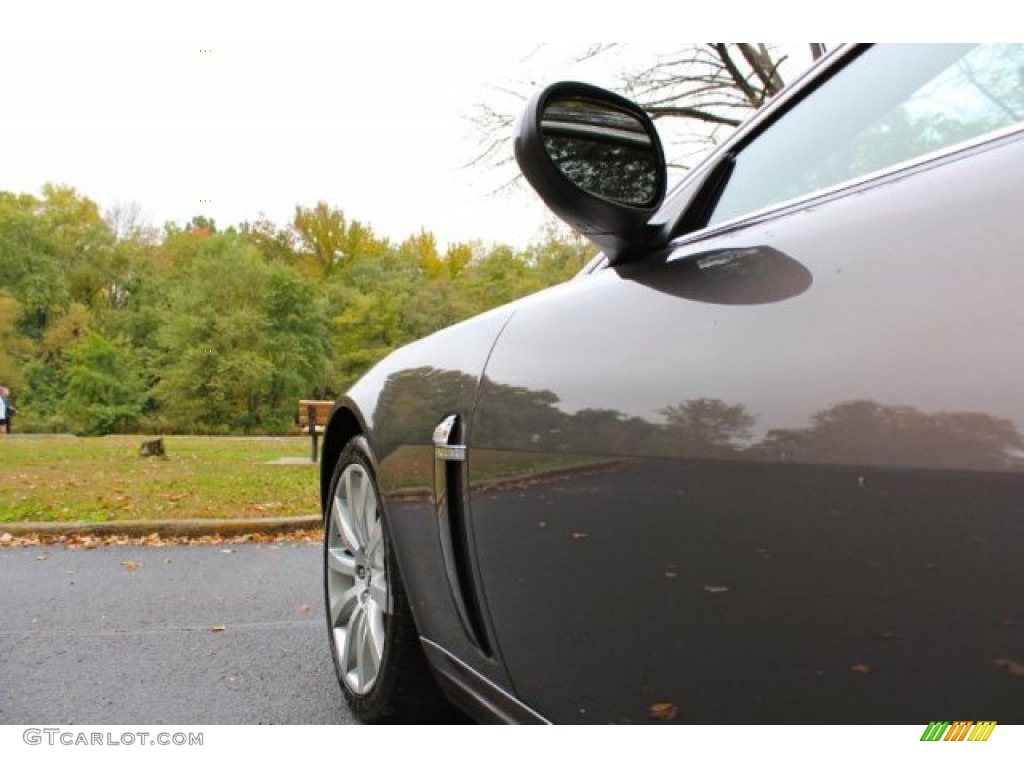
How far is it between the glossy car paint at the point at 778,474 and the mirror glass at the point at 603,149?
143 millimetres

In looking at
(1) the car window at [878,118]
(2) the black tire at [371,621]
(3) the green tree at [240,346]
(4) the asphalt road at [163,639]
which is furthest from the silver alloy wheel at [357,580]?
(3) the green tree at [240,346]

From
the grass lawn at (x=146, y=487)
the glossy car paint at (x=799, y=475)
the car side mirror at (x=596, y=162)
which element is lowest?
the grass lawn at (x=146, y=487)

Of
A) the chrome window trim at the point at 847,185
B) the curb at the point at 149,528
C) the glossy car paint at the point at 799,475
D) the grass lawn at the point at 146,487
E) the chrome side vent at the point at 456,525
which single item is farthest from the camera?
the grass lawn at the point at 146,487

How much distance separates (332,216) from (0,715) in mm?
49193

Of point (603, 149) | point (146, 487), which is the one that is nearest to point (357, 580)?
point (603, 149)

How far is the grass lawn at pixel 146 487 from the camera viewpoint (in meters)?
6.27

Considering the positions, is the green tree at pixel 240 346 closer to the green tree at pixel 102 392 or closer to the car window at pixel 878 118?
the green tree at pixel 102 392

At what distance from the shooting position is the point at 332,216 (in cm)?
4947

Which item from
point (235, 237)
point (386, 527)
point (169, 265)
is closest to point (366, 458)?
point (386, 527)
